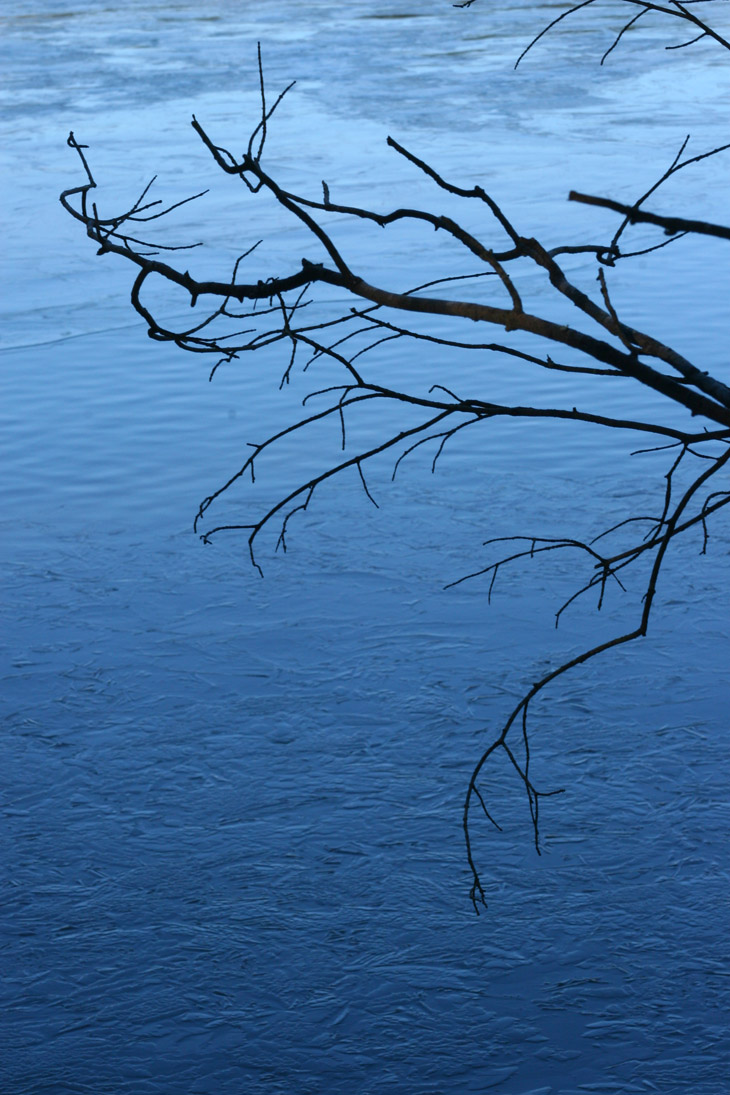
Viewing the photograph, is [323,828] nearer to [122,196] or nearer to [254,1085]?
[254,1085]

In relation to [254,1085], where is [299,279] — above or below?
above

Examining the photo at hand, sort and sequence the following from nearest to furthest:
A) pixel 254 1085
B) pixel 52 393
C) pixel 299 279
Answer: pixel 299 279, pixel 254 1085, pixel 52 393

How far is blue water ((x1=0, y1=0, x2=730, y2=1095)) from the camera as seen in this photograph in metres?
3.53

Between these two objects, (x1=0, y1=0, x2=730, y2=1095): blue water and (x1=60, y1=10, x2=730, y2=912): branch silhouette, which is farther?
(x1=0, y1=0, x2=730, y2=1095): blue water

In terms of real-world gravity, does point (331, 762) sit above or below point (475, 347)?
below

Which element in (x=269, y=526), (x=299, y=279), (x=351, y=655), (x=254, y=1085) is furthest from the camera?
(x=269, y=526)

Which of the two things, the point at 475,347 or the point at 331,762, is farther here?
the point at 331,762

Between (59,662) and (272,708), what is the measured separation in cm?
85

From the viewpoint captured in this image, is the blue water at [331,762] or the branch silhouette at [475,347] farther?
the blue water at [331,762]

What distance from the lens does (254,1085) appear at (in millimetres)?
3377

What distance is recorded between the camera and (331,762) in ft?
15.1

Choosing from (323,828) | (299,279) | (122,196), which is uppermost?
(299,279)

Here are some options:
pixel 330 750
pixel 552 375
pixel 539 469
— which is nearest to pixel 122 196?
pixel 552 375

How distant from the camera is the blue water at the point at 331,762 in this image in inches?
139
